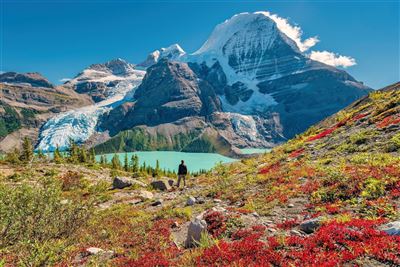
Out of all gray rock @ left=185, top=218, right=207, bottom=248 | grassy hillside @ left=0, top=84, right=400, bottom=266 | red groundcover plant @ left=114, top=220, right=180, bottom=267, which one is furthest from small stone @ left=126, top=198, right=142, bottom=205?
gray rock @ left=185, top=218, right=207, bottom=248

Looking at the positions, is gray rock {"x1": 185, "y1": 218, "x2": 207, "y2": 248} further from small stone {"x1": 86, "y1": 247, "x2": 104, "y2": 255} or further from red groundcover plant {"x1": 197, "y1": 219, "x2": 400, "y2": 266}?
small stone {"x1": 86, "y1": 247, "x2": 104, "y2": 255}

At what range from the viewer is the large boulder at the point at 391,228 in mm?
8389

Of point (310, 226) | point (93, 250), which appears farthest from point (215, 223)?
point (93, 250)

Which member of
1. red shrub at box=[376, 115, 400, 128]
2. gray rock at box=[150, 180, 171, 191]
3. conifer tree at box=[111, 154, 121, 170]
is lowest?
conifer tree at box=[111, 154, 121, 170]

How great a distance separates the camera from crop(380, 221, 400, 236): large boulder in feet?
27.5

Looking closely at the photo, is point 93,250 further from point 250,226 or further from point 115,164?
point 115,164

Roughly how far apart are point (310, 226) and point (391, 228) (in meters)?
2.79

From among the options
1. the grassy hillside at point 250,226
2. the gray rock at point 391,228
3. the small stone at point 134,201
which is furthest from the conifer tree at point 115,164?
the gray rock at point 391,228

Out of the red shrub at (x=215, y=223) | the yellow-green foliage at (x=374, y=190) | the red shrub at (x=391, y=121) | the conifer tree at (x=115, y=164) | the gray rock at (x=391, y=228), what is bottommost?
the conifer tree at (x=115, y=164)

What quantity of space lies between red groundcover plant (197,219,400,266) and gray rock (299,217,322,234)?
412mm

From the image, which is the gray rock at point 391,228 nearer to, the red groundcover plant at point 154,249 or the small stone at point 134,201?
the red groundcover plant at point 154,249

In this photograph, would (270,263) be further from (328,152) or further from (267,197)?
(328,152)

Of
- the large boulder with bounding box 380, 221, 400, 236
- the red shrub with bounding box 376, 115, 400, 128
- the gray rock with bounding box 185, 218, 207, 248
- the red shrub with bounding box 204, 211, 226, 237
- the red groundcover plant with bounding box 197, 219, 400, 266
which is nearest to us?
the red groundcover plant with bounding box 197, 219, 400, 266

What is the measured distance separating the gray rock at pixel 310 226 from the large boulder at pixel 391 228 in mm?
2169
